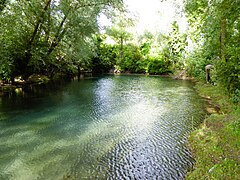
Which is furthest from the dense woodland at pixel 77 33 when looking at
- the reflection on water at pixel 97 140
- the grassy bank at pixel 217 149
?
the reflection on water at pixel 97 140

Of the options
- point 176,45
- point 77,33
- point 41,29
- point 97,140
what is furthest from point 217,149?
point 176,45

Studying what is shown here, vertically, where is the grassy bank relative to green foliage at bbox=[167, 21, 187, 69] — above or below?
below

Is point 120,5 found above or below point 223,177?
above

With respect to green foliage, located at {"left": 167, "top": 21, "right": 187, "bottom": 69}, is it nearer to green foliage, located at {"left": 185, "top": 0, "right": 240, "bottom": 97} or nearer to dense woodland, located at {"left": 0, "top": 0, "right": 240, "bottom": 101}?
dense woodland, located at {"left": 0, "top": 0, "right": 240, "bottom": 101}

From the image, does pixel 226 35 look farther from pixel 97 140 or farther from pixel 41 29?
pixel 41 29

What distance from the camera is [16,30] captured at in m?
16.6

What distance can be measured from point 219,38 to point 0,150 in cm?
1268

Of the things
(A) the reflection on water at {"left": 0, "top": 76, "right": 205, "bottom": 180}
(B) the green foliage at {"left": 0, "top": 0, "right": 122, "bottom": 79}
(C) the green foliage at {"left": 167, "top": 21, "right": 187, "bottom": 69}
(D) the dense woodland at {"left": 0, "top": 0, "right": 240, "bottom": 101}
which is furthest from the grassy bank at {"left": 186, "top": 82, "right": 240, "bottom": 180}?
(C) the green foliage at {"left": 167, "top": 21, "right": 187, "bottom": 69}

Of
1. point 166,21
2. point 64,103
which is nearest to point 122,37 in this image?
point 166,21

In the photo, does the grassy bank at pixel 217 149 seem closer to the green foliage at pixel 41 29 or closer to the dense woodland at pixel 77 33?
the dense woodland at pixel 77 33

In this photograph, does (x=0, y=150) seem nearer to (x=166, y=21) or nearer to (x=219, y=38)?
(x=219, y=38)

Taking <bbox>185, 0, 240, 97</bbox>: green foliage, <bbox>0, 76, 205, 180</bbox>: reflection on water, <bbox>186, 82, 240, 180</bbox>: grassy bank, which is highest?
<bbox>185, 0, 240, 97</bbox>: green foliage

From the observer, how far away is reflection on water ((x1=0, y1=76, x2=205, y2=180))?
17.8 feet

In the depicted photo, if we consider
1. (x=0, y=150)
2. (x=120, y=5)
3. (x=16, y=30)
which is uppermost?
(x=120, y=5)
